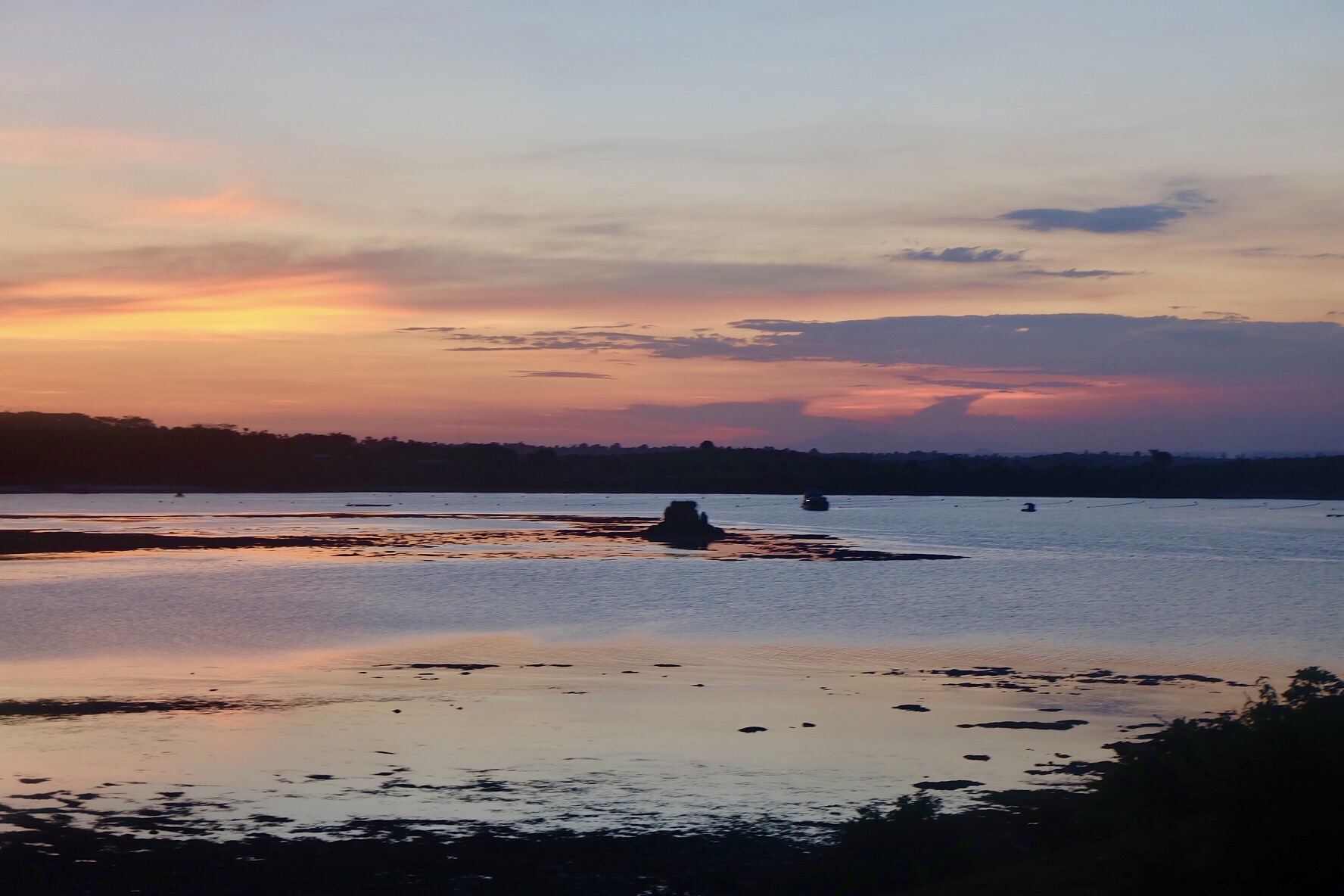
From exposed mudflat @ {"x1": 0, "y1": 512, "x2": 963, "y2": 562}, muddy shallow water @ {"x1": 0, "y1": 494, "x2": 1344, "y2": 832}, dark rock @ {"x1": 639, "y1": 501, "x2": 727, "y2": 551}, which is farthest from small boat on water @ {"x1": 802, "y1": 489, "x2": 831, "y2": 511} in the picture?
muddy shallow water @ {"x1": 0, "y1": 494, "x2": 1344, "y2": 832}

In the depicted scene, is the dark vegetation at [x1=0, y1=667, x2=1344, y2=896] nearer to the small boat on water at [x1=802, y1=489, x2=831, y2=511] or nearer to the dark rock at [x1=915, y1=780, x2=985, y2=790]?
the dark rock at [x1=915, y1=780, x2=985, y2=790]

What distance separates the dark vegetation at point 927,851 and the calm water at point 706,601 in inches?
825

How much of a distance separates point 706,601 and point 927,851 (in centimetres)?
3816

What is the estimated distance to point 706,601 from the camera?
51594mm

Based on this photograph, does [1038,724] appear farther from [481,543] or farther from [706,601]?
[481,543]

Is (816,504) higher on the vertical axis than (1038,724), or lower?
higher

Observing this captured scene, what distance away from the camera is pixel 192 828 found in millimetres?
15211

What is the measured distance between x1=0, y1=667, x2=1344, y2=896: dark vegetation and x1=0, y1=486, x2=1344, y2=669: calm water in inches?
825

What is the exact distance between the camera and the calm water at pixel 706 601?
38844 millimetres

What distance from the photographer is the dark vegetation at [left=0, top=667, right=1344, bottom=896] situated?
1055 centimetres

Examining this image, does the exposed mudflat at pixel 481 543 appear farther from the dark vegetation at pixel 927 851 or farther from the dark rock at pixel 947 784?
the dark vegetation at pixel 927 851

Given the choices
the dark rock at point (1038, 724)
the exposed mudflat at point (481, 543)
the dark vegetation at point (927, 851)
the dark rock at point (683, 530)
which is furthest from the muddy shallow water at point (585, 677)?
the dark rock at point (683, 530)

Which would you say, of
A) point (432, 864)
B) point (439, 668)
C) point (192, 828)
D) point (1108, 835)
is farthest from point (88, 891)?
point (439, 668)

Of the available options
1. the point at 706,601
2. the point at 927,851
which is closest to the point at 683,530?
the point at 706,601
